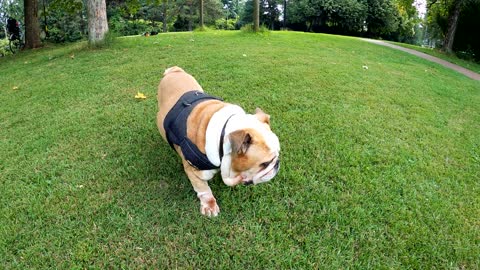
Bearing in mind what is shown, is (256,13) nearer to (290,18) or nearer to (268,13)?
(290,18)

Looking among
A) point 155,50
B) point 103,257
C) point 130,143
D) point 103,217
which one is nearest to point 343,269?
point 103,257

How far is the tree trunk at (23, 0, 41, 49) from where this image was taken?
12.1 meters

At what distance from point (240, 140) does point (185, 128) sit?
657 millimetres

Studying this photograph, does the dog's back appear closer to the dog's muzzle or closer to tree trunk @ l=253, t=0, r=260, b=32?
the dog's muzzle

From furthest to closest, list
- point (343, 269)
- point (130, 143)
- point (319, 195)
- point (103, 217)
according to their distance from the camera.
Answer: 1. point (130, 143)
2. point (319, 195)
3. point (103, 217)
4. point (343, 269)

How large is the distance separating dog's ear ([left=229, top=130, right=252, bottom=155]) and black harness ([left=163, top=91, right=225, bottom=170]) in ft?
0.63

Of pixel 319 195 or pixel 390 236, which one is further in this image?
pixel 319 195

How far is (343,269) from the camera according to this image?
2.29m

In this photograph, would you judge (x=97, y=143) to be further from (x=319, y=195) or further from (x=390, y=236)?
(x=390, y=236)

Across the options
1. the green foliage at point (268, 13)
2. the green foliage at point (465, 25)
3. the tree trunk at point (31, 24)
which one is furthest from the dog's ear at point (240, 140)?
the green foliage at point (268, 13)

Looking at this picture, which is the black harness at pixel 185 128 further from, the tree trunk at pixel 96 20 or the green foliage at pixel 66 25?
the green foliage at pixel 66 25

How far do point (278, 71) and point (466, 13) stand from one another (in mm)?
16066

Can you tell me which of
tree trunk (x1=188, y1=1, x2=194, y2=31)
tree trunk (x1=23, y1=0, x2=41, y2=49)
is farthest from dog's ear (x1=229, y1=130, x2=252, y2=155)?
tree trunk (x1=188, y1=1, x2=194, y2=31)

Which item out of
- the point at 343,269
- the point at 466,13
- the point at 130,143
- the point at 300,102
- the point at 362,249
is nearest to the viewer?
the point at 343,269
